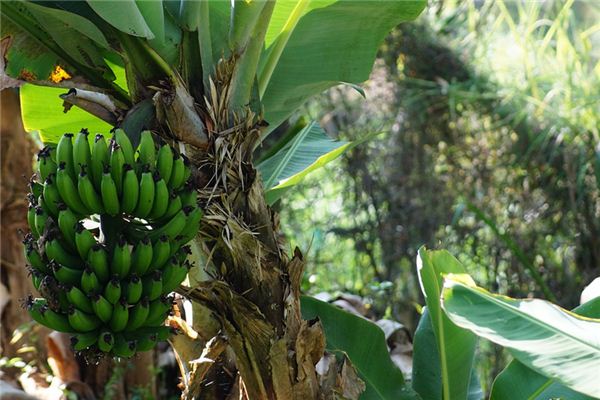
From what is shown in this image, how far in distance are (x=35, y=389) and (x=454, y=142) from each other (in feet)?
10.3

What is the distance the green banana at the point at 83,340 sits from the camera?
1547 mm

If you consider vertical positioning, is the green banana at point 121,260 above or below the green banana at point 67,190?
below

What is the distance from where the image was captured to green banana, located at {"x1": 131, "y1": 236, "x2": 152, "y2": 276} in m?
1.55

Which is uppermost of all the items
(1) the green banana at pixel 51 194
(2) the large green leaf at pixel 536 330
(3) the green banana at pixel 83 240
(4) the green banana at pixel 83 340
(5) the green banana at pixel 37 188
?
(1) the green banana at pixel 51 194

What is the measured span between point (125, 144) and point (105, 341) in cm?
42

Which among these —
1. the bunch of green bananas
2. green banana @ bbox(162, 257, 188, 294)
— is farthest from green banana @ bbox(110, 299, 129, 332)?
green banana @ bbox(162, 257, 188, 294)

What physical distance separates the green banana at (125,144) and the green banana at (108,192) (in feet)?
0.17

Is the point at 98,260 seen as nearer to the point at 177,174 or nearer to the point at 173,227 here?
the point at 173,227

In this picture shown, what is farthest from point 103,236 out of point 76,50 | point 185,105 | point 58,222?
point 76,50

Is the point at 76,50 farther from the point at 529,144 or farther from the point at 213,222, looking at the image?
the point at 529,144

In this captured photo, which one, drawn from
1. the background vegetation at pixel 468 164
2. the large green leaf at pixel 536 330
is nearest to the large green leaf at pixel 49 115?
the large green leaf at pixel 536 330

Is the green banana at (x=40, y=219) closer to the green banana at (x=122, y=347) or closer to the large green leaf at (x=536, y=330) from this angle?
the green banana at (x=122, y=347)

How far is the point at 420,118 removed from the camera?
4.97 m

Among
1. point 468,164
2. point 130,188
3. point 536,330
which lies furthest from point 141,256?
point 468,164
